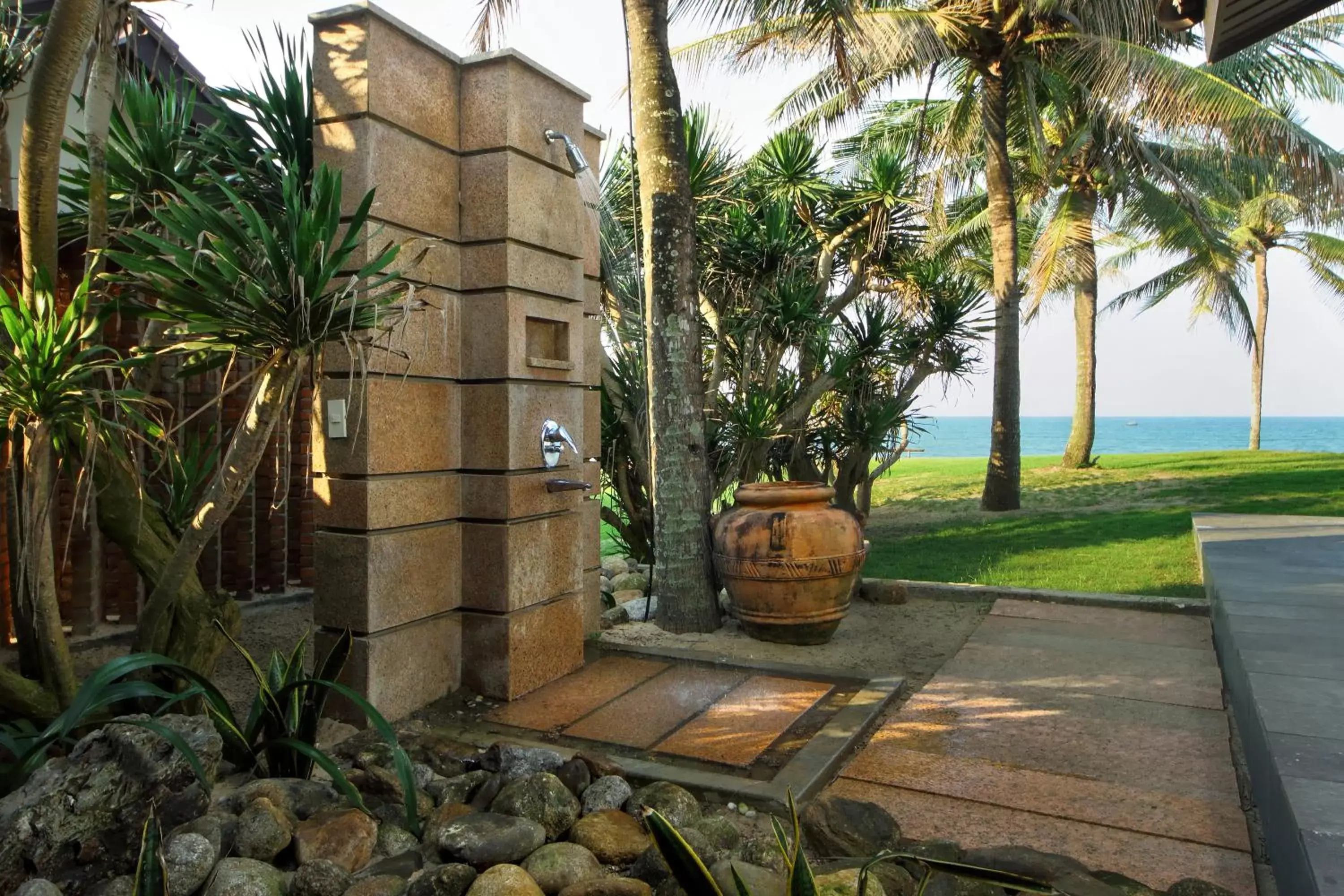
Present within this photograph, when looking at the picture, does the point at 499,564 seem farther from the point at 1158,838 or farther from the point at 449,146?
the point at 1158,838

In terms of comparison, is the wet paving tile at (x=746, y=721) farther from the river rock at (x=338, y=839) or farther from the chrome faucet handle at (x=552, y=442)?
the chrome faucet handle at (x=552, y=442)

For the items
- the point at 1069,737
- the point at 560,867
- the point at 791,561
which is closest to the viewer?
the point at 560,867

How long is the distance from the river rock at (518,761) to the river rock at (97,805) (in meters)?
0.85

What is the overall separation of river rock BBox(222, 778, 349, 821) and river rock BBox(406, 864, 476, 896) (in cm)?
49

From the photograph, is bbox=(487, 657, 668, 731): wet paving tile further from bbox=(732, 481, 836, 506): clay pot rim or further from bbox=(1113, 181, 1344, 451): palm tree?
bbox=(1113, 181, 1344, 451): palm tree

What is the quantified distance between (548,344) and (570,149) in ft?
2.89

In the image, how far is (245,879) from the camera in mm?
2180

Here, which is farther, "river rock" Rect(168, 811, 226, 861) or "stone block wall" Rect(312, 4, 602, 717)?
"stone block wall" Rect(312, 4, 602, 717)

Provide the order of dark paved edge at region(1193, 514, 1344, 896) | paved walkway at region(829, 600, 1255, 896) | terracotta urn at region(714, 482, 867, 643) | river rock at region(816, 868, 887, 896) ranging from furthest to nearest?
terracotta urn at region(714, 482, 867, 643), paved walkway at region(829, 600, 1255, 896), river rock at region(816, 868, 887, 896), dark paved edge at region(1193, 514, 1344, 896)

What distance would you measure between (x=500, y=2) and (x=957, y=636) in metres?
5.34

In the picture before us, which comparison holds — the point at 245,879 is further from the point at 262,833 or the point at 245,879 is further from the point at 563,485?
the point at 563,485

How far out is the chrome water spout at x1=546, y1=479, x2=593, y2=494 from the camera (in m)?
4.22

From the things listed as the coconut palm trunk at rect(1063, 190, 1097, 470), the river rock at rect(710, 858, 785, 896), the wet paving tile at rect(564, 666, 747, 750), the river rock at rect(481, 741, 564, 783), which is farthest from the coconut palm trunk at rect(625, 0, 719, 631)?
the coconut palm trunk at rect(1063, 190, 1097, 470)

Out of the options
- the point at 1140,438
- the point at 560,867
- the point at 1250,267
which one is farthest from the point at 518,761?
the point at 1140,438
